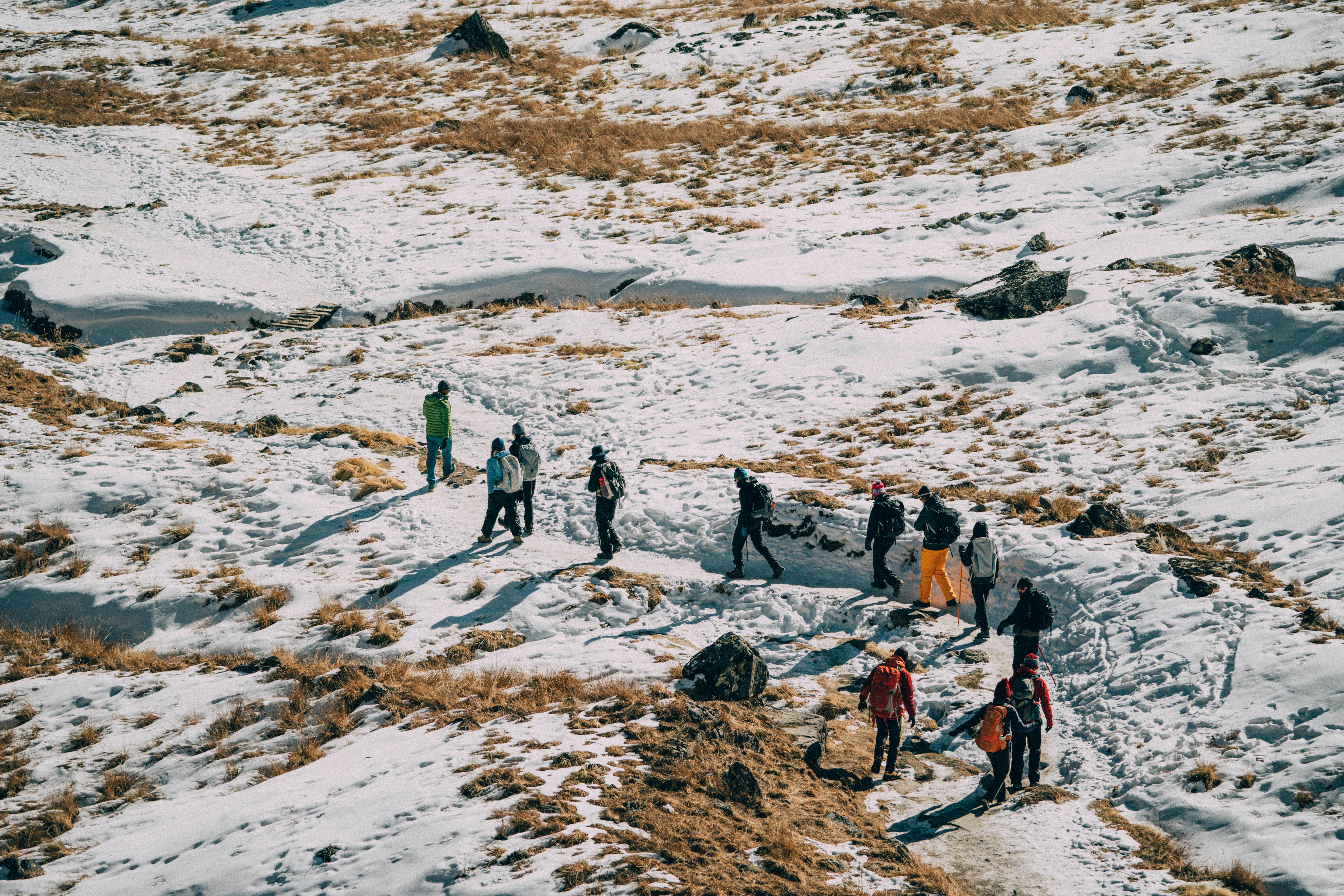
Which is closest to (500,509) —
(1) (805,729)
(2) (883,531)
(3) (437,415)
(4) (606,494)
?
(4) (606,494)

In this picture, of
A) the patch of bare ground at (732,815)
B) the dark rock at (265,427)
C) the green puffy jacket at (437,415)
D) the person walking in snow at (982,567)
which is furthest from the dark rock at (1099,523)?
the dark rock at (265,427)

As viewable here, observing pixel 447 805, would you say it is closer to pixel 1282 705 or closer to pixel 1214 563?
pixel 1282 705

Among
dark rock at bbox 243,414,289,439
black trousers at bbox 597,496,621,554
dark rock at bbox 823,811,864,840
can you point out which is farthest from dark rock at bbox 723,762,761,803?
dark rock at bbox 243,414,289,439

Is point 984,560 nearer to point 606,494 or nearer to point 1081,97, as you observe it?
point 606,494

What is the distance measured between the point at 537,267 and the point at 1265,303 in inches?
787

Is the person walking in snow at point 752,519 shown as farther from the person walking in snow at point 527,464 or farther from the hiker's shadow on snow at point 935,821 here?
the hiker's shadow on snow at point 935,821

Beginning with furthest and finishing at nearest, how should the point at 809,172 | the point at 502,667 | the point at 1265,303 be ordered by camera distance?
the point at 809,172, the point at 1265,303, the point at 502,667

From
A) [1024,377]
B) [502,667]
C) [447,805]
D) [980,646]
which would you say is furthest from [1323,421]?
[447,805]

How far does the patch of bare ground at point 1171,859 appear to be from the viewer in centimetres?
837

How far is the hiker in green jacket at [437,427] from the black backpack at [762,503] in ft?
22.0

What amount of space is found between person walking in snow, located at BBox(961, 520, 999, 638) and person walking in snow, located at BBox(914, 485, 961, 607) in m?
0.44

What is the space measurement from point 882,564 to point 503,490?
684cm

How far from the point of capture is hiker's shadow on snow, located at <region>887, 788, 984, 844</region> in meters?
9.70

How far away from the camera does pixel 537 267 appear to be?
28688 mm
